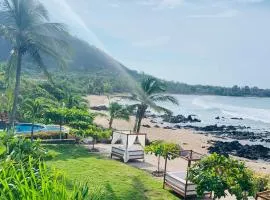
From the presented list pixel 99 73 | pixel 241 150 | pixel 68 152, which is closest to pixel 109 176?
pixel 68 152

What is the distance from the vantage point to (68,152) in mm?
19219

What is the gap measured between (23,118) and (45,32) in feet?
35.1

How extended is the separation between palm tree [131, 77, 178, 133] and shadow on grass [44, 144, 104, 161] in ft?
21.1

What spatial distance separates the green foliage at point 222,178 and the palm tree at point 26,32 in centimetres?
1103

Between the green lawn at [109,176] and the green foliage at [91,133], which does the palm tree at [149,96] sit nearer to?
the green foliage at [91,133]

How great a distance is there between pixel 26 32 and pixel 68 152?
20.2 ft

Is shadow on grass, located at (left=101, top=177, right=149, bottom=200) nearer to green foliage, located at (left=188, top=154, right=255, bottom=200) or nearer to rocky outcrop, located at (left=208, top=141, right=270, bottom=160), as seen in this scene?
green foliage, located at (left=188, top=154, right=255, bottom=200)

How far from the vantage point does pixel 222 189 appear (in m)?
11.0

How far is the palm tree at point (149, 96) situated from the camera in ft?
85.8

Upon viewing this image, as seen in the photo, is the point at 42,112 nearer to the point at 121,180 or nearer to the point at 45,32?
the point at 45,32

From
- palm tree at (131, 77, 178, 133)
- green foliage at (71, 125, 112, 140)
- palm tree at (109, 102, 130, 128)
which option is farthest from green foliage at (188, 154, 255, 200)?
palm tree at (109, 102, 130, 128)

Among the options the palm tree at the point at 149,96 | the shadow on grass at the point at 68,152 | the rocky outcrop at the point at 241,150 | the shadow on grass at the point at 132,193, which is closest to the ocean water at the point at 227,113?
the rocky outcrop at the point at 241,150

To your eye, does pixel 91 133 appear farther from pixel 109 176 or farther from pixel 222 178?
pixel 222 178

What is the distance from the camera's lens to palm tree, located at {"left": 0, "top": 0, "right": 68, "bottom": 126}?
1972 cm
